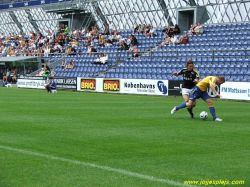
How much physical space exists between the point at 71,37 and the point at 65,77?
12392 millimetres

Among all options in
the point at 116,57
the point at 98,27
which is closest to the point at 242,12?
the point at 116,57

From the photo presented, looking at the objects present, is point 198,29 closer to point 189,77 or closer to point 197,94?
point 189,77

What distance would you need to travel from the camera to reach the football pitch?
602cm

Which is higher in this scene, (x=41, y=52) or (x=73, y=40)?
(x=73, y=40)

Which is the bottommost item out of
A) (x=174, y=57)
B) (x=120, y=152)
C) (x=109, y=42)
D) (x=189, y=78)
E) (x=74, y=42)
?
(x=120, y=152)

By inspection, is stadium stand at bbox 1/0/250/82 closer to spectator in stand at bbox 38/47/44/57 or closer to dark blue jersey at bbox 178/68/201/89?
spectator in stand at bbox 38/47/44/57

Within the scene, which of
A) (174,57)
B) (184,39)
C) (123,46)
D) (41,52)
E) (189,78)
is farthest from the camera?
(41,52)

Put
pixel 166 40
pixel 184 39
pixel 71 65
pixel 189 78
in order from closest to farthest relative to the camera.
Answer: pixel 189 78
pixel 184 39
pixel 166 40
pixel 71 65

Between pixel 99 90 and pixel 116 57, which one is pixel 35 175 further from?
pixel 116 57

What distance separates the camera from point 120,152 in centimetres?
794

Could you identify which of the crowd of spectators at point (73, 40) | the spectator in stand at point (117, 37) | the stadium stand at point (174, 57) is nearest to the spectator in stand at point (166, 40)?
the crowd of spectators at point (73, 40)

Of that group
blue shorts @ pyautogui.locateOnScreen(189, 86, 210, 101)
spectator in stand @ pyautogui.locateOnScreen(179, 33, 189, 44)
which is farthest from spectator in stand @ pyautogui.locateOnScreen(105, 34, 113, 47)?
blue shorts @ pyautogui.locateOnScreen(189, 86, 210, 101)

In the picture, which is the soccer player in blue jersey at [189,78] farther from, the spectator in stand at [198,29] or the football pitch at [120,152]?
the spectator in stand at [198,29]

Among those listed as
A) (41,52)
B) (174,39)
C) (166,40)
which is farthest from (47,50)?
(174,39)
